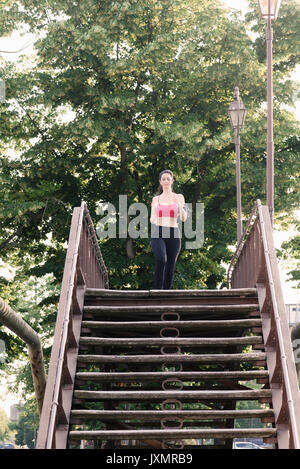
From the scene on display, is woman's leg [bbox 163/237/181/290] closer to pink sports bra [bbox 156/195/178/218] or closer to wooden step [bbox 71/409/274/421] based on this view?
pink sports bra [bbox 156/195/178/218]

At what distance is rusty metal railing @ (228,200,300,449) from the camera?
6004mm

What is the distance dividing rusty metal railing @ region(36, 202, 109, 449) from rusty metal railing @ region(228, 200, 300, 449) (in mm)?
1892

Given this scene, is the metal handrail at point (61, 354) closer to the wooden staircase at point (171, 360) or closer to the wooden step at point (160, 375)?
the wooden staircase at point (171, 360)

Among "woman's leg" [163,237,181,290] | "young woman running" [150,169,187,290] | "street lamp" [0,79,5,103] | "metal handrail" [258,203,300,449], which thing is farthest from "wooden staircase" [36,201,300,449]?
"street lamp" [0,79,5,103]

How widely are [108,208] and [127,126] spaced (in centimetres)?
249

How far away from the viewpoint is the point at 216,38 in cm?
2192

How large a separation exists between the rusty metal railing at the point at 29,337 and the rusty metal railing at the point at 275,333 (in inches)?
104

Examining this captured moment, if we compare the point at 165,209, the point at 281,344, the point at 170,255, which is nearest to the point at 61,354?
the point at 281,344

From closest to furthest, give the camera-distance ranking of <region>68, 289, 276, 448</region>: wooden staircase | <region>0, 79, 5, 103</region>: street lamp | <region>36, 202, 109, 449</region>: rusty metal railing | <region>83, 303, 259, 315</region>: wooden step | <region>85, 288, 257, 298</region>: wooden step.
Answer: <region>36, 202, 109, 449</region>: rusty metal railing < <region>68, 289, 276, 448</region>: wooden staircase < <region>83, 303, 259, 315</region>: wooden step < <region>85, 288, 257, 298</region>: wooden step < <region>0, 79, 5, 103</region>: street lamp

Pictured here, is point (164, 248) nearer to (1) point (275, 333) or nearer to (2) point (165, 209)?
(2) point (165, 209)

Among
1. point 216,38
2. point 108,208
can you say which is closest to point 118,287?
point 108,208

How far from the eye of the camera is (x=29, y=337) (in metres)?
8.78

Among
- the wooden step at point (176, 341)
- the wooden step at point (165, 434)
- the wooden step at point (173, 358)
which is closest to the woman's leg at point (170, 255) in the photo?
the wooden step at point (176, 341)
